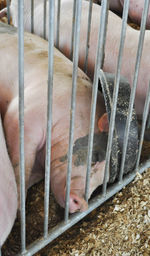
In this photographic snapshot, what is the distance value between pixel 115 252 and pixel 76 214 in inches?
7.9

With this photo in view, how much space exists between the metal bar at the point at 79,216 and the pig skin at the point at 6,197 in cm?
13

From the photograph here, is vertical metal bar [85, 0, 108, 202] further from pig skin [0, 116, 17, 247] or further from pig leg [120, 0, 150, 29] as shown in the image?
pig leg [120, 0, 150, 29]

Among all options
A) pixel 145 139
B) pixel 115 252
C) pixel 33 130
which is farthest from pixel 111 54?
pixel 115 252

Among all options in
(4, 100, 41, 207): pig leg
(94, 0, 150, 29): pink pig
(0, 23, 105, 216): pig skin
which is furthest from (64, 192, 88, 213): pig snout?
(94, 0, 150, 29): pink pig

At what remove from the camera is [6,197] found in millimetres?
1047

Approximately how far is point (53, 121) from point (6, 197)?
0.44 m

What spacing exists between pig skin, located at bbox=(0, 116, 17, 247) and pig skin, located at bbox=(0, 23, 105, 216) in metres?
0.21

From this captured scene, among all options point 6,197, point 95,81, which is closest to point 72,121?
point 95,81

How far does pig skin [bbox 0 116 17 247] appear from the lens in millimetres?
1026

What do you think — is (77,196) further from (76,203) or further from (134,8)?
(134,8)

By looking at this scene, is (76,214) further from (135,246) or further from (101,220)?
(135,246)

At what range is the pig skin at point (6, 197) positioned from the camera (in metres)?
1.03

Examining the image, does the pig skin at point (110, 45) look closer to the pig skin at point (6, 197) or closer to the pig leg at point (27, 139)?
the pig leg at point (27, 139)

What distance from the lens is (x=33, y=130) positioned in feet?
4.49
